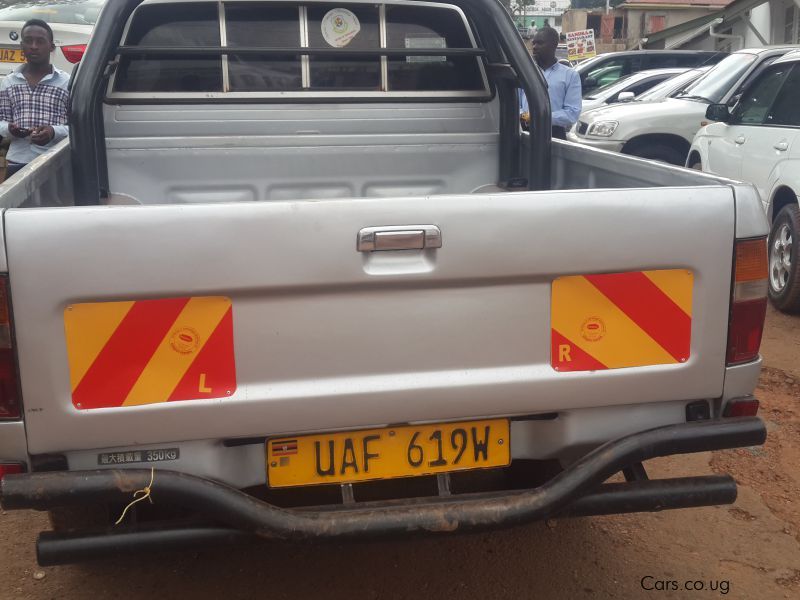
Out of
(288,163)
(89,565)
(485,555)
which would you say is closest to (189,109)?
(288,163)

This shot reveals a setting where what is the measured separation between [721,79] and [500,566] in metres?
7.58

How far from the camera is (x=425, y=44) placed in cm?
399

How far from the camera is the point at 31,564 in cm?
304

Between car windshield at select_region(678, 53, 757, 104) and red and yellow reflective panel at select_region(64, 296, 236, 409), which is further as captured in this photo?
car windshield at select_region(678, 53, 757, 104)

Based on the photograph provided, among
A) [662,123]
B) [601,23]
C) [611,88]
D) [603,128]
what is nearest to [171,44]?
[603,128]

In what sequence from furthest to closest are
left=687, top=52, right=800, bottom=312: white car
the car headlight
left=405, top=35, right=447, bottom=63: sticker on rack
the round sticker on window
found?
1. the car headlight
2. left=687, top=52, right=800, bottom=312: white car
3. left=405, top=35, right=447, bottom=63: sticker on rack
4. the round sticker on window

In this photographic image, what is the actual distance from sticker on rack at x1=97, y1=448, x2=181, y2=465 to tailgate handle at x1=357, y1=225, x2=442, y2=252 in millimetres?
706

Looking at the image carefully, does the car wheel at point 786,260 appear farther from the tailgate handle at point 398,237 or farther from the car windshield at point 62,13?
the car windshield at point 62,13

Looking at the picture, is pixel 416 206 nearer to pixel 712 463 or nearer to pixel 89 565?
pixel 89 565

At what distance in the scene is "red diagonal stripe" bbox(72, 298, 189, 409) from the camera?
6.86 feet

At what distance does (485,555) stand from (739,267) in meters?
1.38

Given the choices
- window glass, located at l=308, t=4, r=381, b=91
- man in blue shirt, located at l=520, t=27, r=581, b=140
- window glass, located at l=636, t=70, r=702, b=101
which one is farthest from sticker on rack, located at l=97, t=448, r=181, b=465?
window glass, located at l=636, t=70, r=702, b=101

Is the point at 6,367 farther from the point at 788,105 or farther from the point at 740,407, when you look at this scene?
the point at 788,105

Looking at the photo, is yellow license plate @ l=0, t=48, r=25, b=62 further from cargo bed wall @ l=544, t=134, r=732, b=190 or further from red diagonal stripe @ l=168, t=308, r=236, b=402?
red diagonal stripe @ l=168, t=308, r=236, b=402
